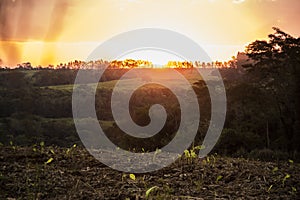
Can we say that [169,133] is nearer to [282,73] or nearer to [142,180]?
[282,73]

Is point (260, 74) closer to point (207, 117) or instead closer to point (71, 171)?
point (207, 117)

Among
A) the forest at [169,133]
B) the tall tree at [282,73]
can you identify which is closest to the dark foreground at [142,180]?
the forest at [169,133]

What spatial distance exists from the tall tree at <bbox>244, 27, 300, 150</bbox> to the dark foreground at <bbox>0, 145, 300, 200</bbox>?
823 inches

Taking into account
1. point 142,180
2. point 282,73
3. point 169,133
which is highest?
point 282,73

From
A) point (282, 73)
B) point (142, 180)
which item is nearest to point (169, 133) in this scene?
point (282, 73)

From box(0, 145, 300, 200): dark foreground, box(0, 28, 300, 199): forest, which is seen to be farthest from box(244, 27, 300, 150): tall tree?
→ box(0, 145, 300, 200): dark foreground

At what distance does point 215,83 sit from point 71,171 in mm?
33791

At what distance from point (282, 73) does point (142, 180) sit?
81.5ft

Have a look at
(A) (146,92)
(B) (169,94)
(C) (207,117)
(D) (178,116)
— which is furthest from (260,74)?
(A) (146,92)

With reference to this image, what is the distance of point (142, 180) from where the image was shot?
16.0ft

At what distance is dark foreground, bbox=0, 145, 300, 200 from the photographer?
169 inches

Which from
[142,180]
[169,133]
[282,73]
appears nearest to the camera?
[142,180]

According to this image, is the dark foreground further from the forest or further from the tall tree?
the tall tree

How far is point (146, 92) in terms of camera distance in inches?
1871
